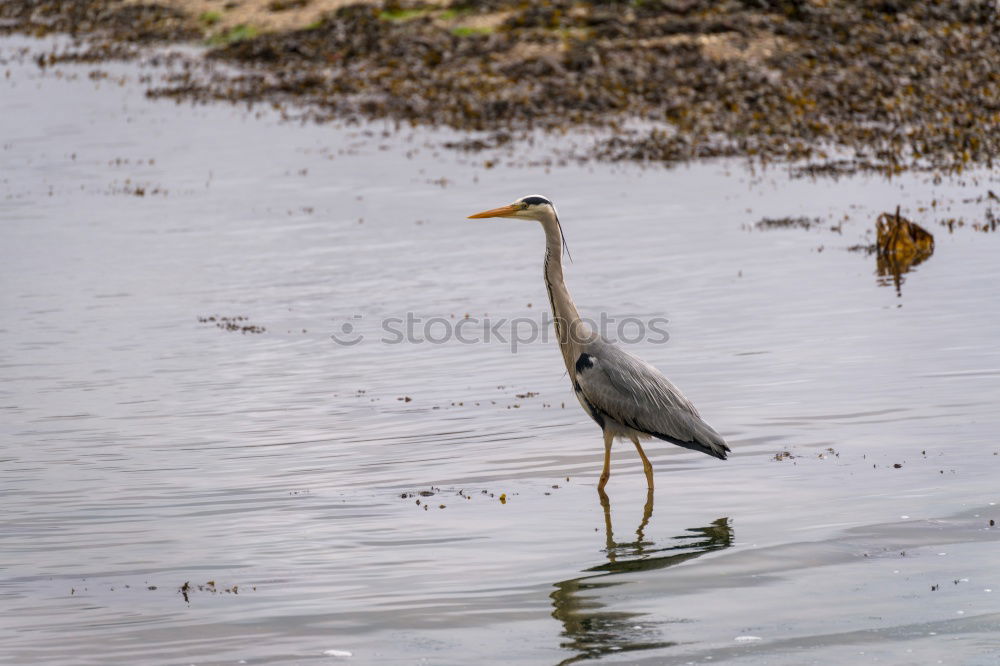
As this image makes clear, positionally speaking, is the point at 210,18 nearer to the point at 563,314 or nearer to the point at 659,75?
the point at 659,75

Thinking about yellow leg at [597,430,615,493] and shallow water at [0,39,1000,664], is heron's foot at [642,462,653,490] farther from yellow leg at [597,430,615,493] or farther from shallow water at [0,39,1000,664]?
yellow leg at [597,430,615,493]

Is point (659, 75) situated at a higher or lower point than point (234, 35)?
lower

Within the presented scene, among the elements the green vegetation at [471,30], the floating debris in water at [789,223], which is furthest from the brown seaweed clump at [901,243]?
the green vegetation at [471,30]

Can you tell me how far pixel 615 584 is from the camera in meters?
9.11

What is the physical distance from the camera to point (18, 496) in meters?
11.5

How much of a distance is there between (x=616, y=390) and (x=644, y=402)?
0.26 m

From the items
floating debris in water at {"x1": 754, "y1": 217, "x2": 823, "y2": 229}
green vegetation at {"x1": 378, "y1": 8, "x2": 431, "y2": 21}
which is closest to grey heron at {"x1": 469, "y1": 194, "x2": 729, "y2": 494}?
floating debris in water at {"x1": 754, "y1": 217, "x2": 823, "y2": 229}

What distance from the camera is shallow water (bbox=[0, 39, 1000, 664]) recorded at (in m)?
8.50

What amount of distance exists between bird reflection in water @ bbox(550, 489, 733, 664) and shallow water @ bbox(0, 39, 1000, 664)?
3 centimetres

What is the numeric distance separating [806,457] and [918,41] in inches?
1067

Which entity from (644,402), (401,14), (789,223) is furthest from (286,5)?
(644,402)

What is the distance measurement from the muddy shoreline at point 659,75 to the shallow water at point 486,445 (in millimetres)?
4123

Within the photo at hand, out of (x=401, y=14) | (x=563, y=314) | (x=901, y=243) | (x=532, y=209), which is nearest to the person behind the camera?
(x=563, y=314)

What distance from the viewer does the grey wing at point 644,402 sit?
10898mm
